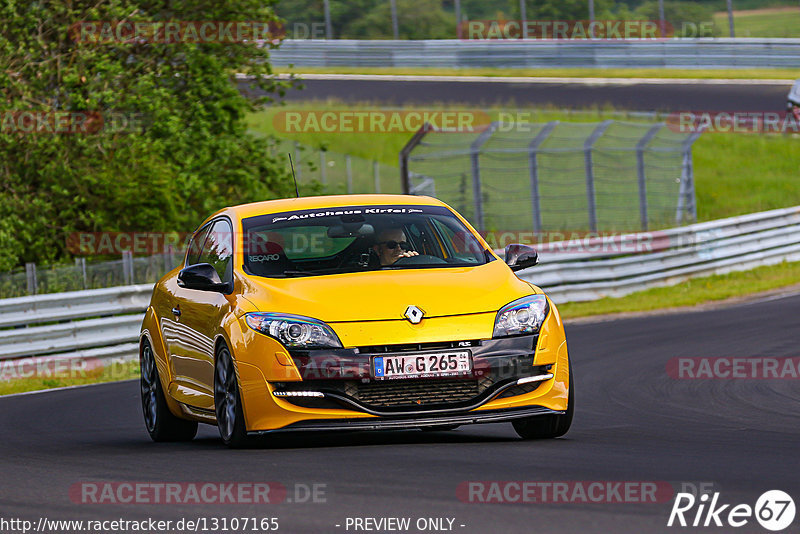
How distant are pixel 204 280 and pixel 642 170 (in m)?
17.2

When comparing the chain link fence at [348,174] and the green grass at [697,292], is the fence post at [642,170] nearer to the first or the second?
the green grass at [697,292]

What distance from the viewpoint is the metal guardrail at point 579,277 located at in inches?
623

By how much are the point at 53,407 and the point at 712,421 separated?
602 centimetres

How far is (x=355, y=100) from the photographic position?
36969 millimetres

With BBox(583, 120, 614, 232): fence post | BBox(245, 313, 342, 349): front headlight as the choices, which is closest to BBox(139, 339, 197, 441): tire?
BBox(245, 313, 342, 349): front headlight

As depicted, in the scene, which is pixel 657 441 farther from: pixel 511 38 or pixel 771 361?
pixel 511 38

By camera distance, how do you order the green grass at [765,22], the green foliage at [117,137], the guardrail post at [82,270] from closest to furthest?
the guardrail post at [82,270]
the green foliage at [117,137]
the green grass at [765,22]

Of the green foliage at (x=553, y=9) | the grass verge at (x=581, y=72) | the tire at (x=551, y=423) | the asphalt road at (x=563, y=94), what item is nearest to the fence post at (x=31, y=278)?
the tire at (x=551, y=423)

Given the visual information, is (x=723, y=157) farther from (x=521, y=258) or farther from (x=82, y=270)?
(x=521, y=258)

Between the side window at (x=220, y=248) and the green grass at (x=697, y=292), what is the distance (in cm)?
1081

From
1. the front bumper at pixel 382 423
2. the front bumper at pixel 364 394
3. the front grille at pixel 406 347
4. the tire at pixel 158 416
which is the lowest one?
the tire at pixel 158 416
